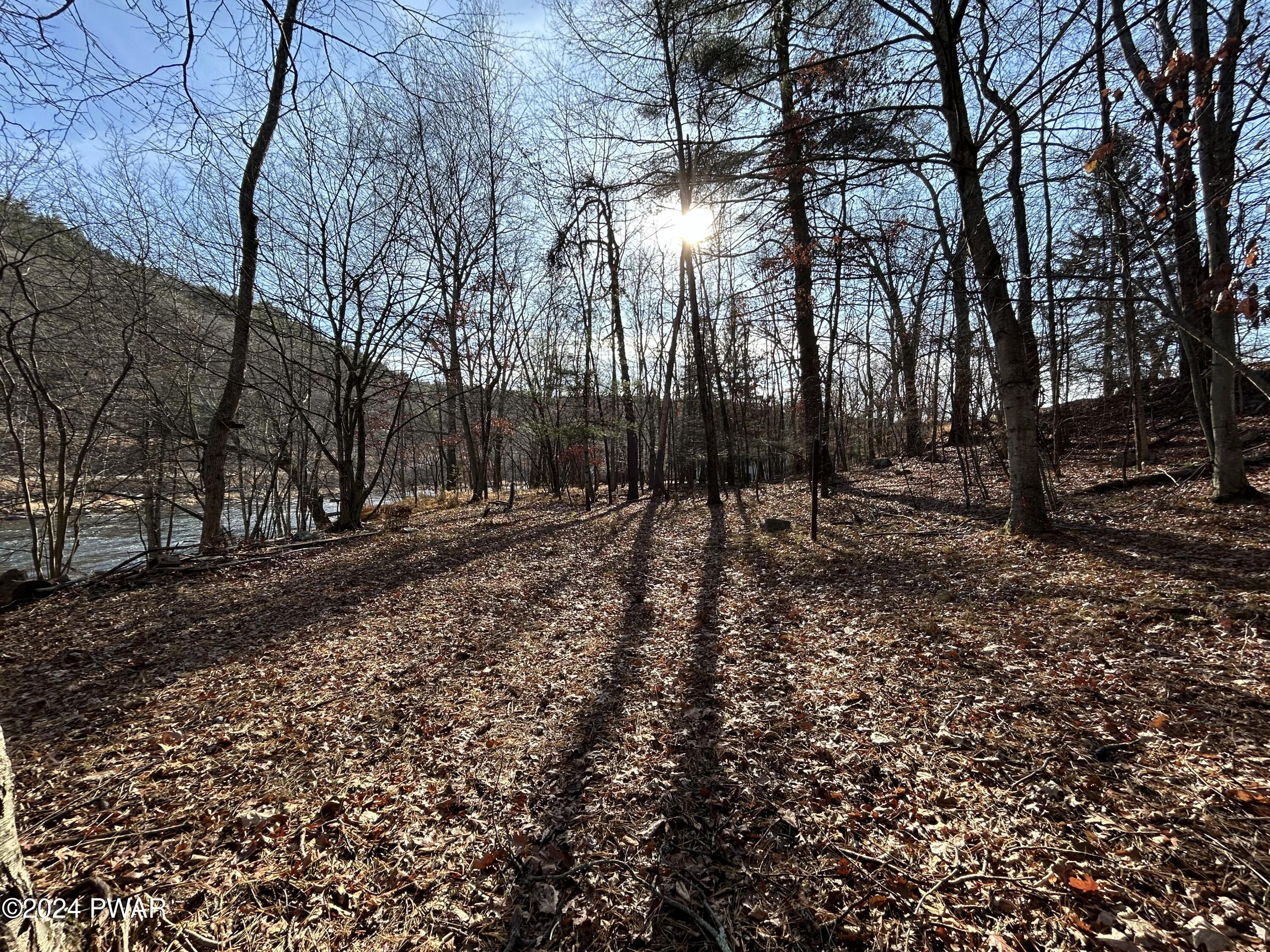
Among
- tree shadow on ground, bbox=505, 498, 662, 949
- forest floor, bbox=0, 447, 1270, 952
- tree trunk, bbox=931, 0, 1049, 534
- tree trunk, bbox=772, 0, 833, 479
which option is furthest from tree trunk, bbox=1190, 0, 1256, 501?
tree shadow on ground, bbox=505, 498, 662, 949

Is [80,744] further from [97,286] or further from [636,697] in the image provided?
[97,286]

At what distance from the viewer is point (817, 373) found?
927 cm

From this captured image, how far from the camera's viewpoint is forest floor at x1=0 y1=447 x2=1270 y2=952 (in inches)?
67.3

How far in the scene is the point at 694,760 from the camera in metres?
2.62

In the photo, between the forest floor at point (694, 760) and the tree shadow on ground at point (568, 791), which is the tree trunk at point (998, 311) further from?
the tree shadow on ground at point (568, 791)

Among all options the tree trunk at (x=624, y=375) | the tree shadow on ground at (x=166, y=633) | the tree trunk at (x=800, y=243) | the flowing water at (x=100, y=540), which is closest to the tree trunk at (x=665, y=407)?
the tree trunk at (x=624, y=375)

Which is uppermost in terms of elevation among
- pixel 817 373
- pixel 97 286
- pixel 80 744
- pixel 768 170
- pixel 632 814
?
pixel 768 170

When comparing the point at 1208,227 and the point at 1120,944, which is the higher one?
the point at 1208,227

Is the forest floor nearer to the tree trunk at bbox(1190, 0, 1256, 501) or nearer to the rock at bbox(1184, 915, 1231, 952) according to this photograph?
the rock at bbox(1184, 915, 1231, 952)

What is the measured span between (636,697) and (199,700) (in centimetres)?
303

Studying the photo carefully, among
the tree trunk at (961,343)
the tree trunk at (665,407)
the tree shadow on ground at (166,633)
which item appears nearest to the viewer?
the tree shadow on ground at (166,633)

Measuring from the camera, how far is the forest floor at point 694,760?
1.71 meters

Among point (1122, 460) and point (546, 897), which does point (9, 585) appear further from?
point (1122, 460)

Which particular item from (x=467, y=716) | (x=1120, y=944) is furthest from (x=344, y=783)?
(x=1120, y=944)
